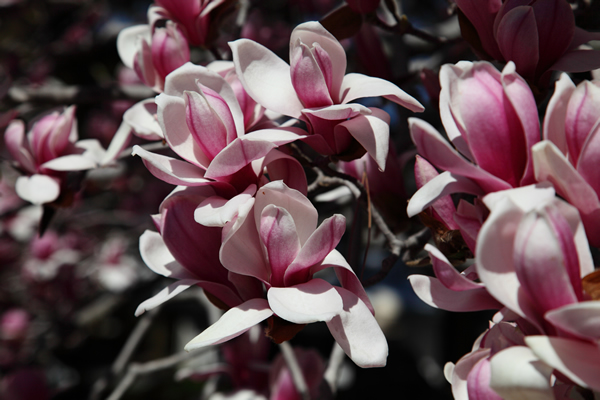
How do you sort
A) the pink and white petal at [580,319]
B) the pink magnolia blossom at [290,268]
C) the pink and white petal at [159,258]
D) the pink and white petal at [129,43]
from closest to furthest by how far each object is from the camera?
the pink and white petal at [580,319], the pink magnolia blossom at [290,268], the pink and white petal at [159,258], the pink and white petal at [129,43]

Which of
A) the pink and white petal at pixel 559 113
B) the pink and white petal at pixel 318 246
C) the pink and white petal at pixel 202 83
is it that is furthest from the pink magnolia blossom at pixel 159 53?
the pink and white petal at pixel 559 113

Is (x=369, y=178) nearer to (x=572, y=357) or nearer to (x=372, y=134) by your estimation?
(x=372, y=134)

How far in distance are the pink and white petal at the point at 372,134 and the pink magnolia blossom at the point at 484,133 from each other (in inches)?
1.5

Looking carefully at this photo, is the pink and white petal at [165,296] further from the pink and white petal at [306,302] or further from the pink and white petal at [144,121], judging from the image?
the pink and white petal at [144,121]

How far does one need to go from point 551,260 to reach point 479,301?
11 cm

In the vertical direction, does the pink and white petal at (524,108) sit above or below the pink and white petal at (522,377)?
above

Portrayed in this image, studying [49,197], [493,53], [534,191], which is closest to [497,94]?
[534,191]

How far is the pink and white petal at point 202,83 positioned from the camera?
49cm

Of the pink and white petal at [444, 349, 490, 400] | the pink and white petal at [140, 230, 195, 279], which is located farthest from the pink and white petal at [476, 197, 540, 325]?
the pink and white petal at [140, 230, 195, 279]

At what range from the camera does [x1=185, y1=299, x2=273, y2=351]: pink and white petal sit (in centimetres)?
40

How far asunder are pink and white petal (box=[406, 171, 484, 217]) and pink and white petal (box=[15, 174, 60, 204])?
0.57 meters

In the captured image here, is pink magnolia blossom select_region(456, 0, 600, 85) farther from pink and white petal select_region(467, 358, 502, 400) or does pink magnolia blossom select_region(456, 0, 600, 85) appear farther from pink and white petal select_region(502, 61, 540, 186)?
pink and white petal select_region(467, 358, 502, 400)

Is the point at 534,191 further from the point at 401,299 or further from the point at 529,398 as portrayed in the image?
the point at 401,299

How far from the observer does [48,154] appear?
2.49ft
